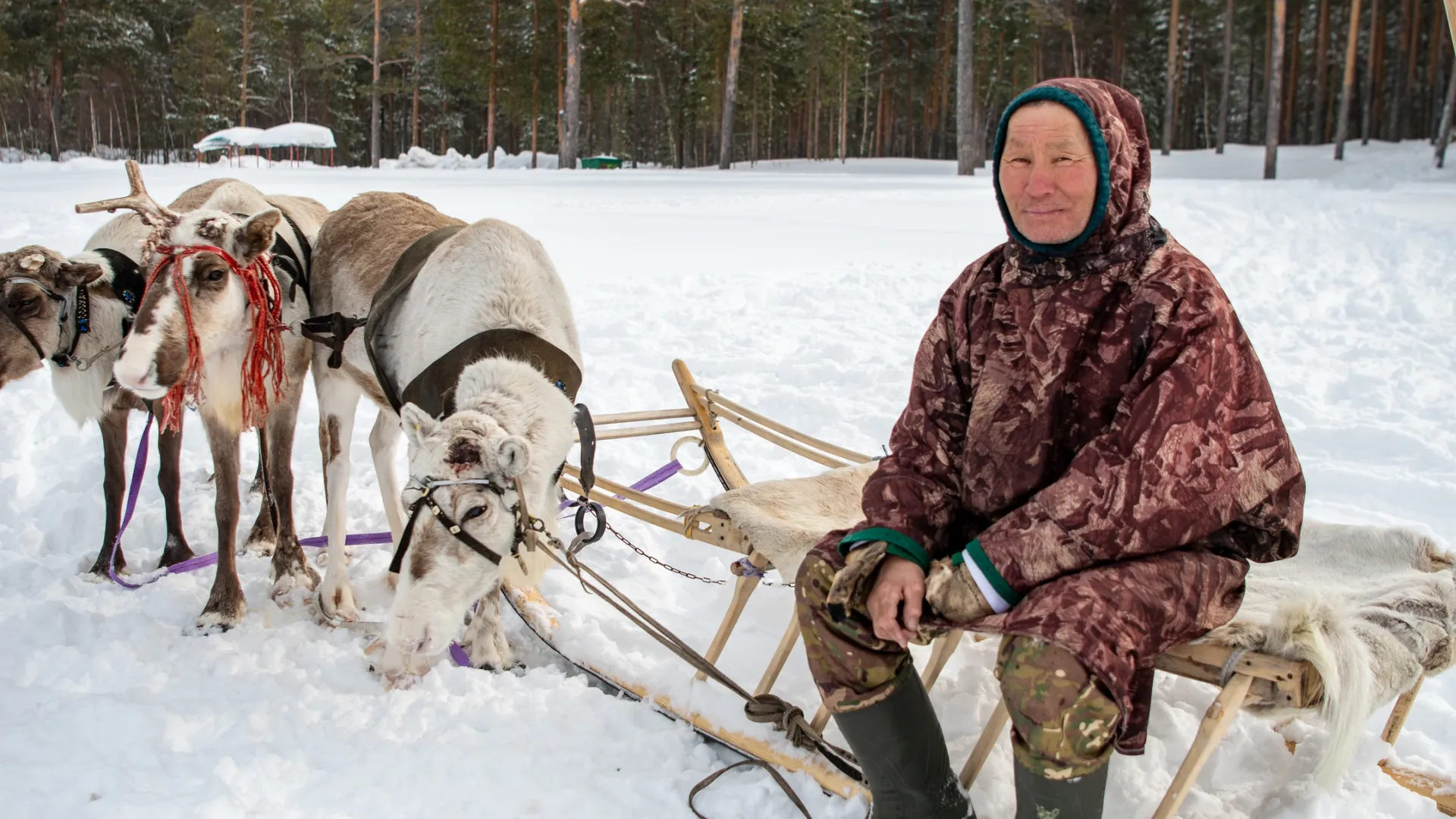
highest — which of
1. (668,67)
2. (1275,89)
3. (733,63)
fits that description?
(668,67)

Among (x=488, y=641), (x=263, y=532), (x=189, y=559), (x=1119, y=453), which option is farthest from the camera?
(x=263, y=532)

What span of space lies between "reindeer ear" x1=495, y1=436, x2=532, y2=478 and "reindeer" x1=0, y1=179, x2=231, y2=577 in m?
2.10

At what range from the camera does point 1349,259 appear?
31.2ft

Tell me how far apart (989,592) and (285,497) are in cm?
283

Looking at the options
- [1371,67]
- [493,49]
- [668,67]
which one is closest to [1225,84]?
[1371,67]

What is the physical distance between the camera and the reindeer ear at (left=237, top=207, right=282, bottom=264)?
305 cm

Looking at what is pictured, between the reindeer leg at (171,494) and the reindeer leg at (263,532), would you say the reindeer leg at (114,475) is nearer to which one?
the reindeer leg at (171,494)

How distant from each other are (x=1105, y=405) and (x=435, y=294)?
1.95m

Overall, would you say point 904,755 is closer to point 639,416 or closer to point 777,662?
point 777,662

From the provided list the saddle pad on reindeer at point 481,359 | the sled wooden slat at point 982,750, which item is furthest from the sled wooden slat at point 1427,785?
the saddle pad on reindeer at point 481,359

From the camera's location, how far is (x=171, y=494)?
12.1 feet

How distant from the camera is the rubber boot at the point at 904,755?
185 cm

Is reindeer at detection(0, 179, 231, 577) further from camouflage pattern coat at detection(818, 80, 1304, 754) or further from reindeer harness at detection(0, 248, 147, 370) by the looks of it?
camouflage pattern coat at detection(818, 80, 1304, 754)

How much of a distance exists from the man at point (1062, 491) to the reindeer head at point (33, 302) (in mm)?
2977
